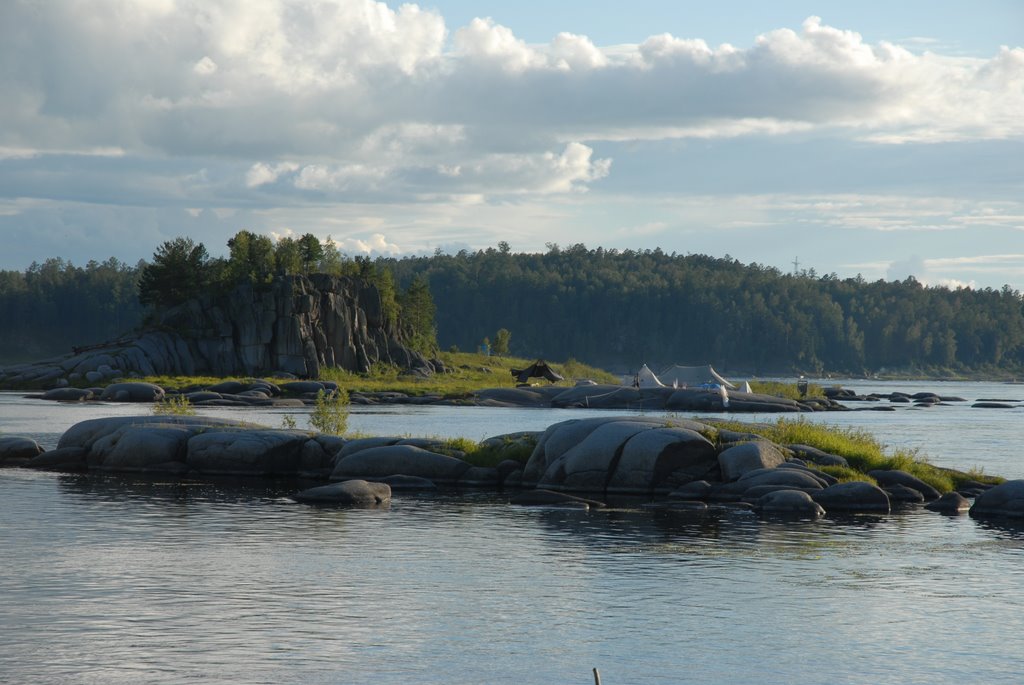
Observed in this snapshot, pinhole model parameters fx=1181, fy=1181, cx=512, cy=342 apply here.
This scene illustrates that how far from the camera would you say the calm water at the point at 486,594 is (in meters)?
15.6

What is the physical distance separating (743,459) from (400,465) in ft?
34.1

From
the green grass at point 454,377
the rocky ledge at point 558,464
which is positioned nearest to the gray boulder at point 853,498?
the rocky ledge at point 558,464

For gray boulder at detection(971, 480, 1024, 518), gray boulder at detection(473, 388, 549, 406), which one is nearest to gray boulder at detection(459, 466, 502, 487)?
gray boulder at detection(971, 480, 1024, 518)

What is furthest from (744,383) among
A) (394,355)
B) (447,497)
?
(447,497)

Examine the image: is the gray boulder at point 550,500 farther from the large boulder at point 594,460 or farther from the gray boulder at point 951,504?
the gray boulder at point 951,504

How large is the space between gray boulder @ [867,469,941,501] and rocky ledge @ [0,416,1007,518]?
36 mm

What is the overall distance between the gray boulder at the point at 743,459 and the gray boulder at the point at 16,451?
79.9ft

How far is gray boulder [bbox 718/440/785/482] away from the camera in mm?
34062

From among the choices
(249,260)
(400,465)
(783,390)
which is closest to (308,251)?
(249,260)

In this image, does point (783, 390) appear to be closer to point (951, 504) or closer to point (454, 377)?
point (454, 377)

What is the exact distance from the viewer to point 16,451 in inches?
1657

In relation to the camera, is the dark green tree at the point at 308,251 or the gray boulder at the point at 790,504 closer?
the gray boulder at the point at 790,504

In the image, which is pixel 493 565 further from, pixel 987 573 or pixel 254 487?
pixel 254 487

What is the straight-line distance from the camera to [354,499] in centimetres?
3186
